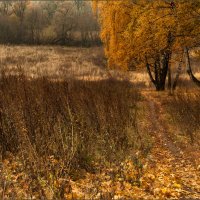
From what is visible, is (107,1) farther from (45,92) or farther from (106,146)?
(106,146)

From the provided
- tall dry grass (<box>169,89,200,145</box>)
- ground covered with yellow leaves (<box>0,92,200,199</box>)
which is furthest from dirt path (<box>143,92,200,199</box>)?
tall dry grass (<box>169,89,200,145</box>)

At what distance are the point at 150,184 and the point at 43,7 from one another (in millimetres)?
71575

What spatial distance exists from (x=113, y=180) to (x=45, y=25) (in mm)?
60618

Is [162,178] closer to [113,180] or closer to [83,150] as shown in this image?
[113,180]

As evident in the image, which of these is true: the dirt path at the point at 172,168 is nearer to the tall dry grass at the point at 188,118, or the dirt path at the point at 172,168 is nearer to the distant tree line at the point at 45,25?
the tall dry grass at the point at 188,118

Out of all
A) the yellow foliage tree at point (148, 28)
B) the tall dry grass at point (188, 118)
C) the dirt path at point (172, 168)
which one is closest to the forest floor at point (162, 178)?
the dirt path at point (172, 168)

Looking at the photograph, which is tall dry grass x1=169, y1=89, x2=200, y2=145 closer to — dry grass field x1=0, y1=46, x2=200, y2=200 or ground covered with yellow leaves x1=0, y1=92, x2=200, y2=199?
→ dry grass field x1=0, y1=46, x2=200, y2=200

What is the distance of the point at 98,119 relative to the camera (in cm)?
822

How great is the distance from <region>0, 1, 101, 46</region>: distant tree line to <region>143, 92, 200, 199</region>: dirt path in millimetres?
48639

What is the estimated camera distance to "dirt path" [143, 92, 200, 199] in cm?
601

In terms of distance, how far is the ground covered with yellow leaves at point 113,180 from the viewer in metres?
5.16

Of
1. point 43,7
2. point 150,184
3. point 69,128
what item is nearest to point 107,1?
point 69,128

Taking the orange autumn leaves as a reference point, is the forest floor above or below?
below

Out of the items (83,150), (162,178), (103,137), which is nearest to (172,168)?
(162,178)
